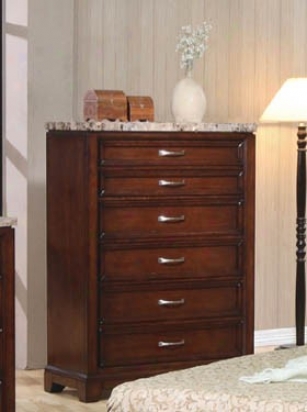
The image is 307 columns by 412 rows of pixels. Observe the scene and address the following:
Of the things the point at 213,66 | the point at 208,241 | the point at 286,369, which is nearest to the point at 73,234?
the point at 208,241

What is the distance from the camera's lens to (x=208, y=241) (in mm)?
5062

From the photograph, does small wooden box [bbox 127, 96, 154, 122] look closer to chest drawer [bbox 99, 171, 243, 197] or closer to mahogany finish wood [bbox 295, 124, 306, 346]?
chest drawer [bbox 99, 171, 243, 197]

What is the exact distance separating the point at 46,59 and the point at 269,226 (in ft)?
5.11

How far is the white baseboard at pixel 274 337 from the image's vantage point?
6.07m

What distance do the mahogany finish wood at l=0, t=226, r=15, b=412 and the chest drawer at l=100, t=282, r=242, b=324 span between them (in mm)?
991

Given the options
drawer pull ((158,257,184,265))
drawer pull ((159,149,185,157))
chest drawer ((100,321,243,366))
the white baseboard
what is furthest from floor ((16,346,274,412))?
the white baseboard

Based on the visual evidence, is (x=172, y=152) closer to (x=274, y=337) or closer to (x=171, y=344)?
(x=171, y=344)

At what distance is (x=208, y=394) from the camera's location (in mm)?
2879

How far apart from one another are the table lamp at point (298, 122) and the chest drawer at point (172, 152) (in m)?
0.52

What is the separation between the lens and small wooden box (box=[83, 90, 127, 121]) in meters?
4.95

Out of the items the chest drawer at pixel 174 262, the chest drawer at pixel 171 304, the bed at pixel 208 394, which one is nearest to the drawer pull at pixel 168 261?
the chest drawer at pixel 174 262

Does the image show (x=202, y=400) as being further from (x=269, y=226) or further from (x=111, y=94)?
(x=269, y=226)

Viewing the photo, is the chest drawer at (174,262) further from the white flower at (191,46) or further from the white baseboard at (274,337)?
the white baseboard at (274,337)

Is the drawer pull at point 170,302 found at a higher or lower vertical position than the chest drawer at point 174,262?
lower
